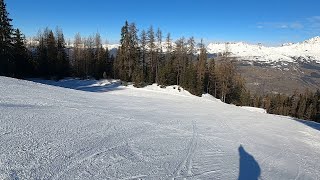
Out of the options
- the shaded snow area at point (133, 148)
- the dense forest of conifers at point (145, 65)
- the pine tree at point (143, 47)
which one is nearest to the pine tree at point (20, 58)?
the dense forest of conifers at point (145, 65)

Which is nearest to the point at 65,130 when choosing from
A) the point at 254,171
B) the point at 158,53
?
the point at 254,171

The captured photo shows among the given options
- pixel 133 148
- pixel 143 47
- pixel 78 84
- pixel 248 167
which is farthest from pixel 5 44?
pixel 248 167

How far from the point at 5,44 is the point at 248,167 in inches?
2110

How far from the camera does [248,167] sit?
14141mm

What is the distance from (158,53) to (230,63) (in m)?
19.2

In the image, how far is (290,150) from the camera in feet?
65.1

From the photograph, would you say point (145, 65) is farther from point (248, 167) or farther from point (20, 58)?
point (248, 167)

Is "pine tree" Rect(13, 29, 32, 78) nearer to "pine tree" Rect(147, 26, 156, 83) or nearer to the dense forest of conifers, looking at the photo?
the dense forest of conifers

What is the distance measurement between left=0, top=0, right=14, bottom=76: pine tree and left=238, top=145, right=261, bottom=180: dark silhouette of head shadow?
49393 mm

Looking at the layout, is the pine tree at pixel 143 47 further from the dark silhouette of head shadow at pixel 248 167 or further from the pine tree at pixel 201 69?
the dark silhouette of head shadow at pixel 248 167

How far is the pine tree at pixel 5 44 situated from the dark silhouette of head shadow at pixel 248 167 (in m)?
49.4

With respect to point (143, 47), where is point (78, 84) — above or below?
below

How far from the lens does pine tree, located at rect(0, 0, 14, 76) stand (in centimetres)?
5394

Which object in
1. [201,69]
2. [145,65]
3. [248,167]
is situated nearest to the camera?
[248,167]
